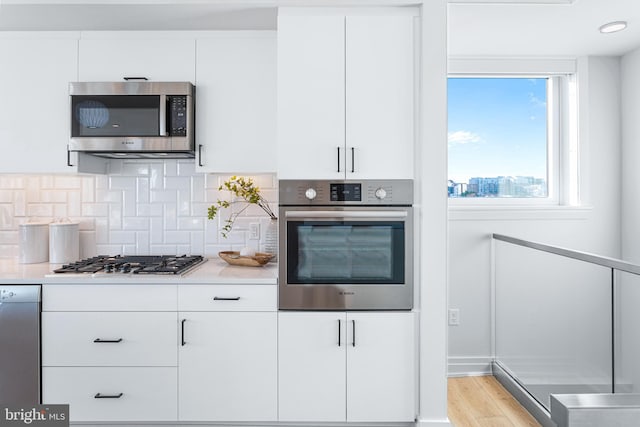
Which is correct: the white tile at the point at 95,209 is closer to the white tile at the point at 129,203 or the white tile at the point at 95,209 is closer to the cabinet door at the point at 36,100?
the white tile at the point at 129,203

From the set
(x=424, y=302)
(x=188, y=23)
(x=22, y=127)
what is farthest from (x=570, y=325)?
(x=22, y=127)

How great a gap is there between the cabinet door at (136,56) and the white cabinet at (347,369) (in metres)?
1.50

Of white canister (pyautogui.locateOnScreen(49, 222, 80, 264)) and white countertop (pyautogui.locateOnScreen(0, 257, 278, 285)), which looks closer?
white countertop (pyautogui.locateOnScreen(0, 257, 278, 285))

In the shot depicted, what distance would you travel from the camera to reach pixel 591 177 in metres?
3.19

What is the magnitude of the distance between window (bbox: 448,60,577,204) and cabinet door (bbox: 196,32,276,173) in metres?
1.46

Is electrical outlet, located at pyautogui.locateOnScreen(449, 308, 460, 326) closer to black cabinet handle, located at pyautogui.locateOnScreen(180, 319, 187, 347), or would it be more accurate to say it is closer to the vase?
the vase

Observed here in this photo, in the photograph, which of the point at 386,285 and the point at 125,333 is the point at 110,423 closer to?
the point at 125,333

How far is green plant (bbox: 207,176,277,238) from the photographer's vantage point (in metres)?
2.75

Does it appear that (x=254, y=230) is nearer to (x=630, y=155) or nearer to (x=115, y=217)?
(x=115, y=217)

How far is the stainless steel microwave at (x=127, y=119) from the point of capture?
8.07 feet

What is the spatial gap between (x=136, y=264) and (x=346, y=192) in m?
1.22

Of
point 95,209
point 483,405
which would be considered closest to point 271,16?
point 95,209

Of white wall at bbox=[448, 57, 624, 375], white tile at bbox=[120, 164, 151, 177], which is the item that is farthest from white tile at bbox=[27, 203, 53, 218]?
white wall at bbox=[448, 57, 624, 375]

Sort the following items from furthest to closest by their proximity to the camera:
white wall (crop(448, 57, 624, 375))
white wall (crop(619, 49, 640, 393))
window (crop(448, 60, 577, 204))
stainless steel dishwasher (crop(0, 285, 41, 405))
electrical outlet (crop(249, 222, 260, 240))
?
window (crop(448, 60, 577, 204)) < white wall (crop(448, 57, 624, 375)) < white wall (crop(619, 49, 640, 393)) < electrical outlet (crop(249, 222, 260, 240)) < stainless steel dishwasher (crop(0, 285, 41, 405))
